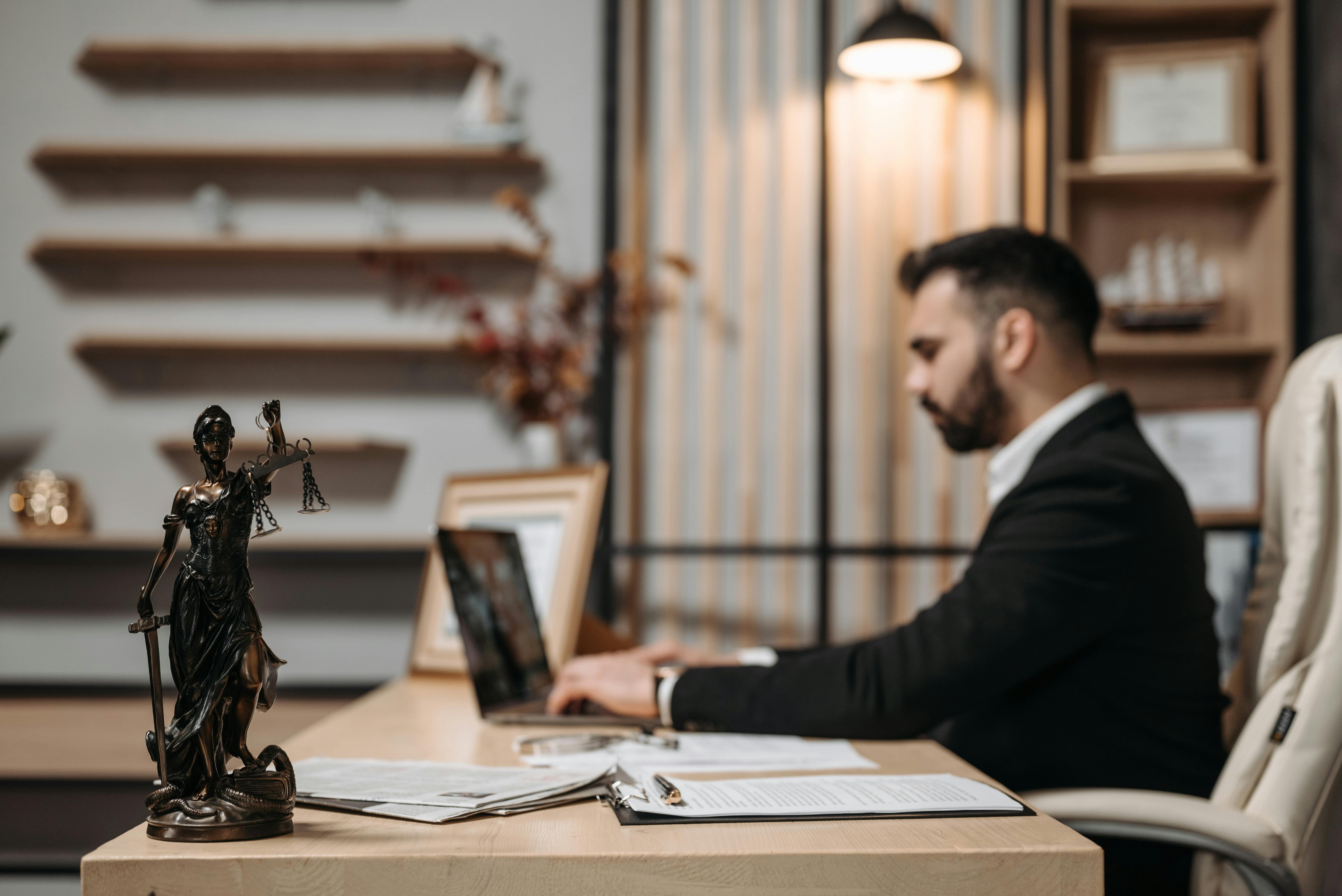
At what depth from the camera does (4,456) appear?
3.01 metres

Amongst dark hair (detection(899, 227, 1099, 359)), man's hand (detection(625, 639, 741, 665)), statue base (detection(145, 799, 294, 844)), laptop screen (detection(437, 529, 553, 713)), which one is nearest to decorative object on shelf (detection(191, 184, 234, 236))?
laptop screen (detection(437, 529, 553, 713))

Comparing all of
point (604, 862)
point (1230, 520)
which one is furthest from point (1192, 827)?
point (1230, 520)

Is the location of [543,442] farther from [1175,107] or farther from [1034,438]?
[1175,107]

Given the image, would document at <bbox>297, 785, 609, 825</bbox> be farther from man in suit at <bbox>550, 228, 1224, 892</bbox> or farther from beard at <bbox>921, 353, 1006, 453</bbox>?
beard at <bbox>921, 353, 1006, 453</bbox>

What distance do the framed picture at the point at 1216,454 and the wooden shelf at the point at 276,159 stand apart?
6.18 feet

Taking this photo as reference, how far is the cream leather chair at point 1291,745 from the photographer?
118cm

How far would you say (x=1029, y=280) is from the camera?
1713 millimetres

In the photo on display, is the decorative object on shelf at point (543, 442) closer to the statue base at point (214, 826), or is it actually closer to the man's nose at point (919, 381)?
the man's nose at point (919, 381)

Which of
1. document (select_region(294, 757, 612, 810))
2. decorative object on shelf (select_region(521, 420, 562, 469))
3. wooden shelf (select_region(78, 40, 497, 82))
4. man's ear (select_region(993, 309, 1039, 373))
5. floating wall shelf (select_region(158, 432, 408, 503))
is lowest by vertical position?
document (select_region(294, 757, 612, 810))

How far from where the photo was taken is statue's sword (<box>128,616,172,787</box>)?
78 centimetres

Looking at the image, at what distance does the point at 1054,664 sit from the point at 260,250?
2.34 metres

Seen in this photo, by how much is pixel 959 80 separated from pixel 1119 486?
191cm

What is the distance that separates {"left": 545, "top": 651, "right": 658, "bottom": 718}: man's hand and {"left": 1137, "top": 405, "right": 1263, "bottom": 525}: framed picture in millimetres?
1813

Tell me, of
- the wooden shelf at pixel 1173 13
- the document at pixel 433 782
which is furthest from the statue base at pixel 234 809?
the wooden shelf at pixel 1173 13
